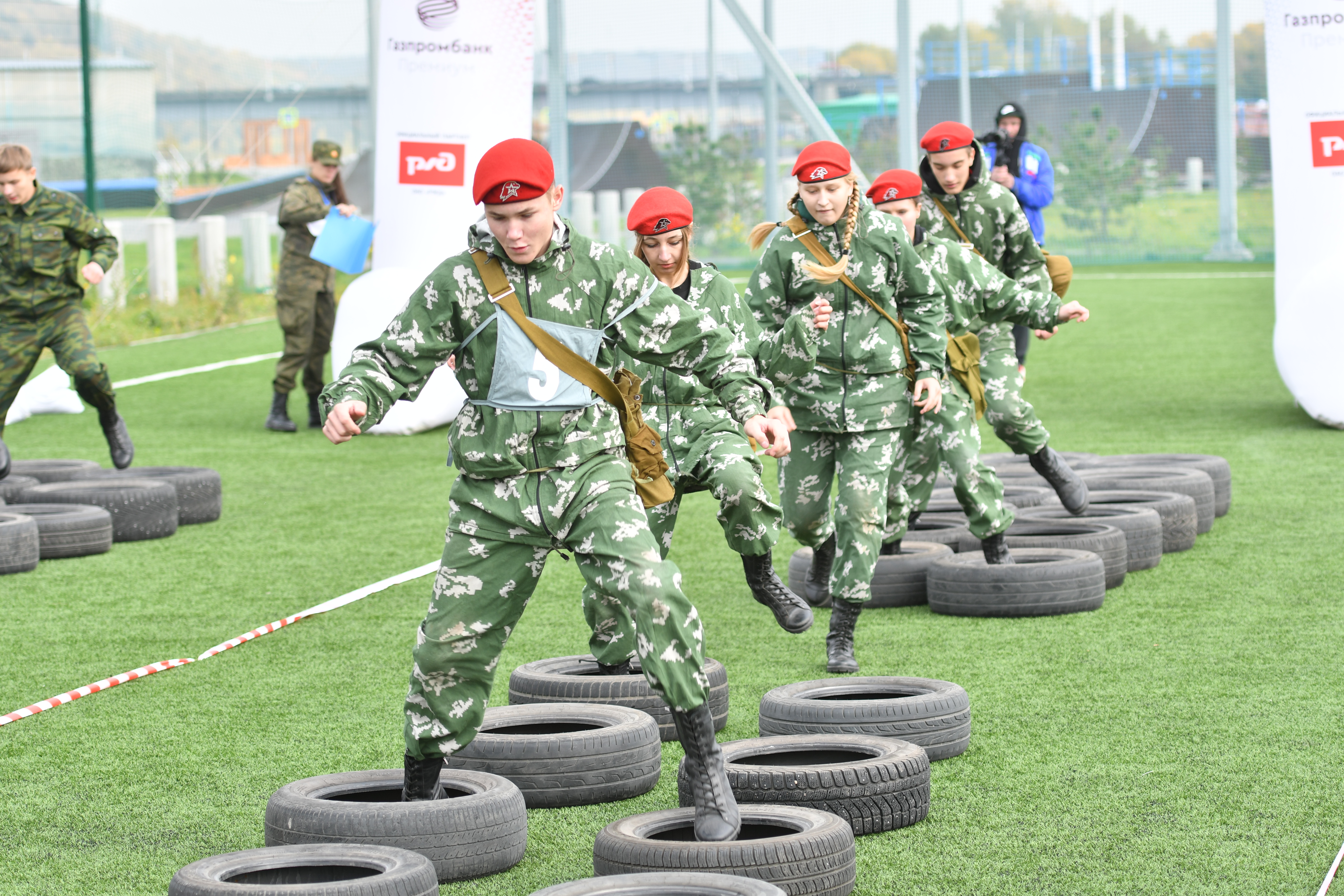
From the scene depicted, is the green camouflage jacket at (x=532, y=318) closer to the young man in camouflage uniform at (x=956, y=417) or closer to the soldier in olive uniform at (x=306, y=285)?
the young man in camouflage uniform at (x=956, y=417)

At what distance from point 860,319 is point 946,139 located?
1765 mm

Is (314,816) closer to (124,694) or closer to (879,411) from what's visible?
(124,694)

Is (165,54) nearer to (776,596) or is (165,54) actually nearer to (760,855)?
(776,596)

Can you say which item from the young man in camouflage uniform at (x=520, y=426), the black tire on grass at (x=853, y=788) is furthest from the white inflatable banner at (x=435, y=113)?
the black tire on grass at (x=853, y=788)

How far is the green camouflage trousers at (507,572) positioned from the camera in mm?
4574

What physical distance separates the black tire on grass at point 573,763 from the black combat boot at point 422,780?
0.35 metres

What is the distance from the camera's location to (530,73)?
1547 cm

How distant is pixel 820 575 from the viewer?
26.8ft

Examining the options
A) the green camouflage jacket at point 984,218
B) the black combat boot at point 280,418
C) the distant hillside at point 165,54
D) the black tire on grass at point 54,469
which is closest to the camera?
the green camouflage jacket at point 984,218

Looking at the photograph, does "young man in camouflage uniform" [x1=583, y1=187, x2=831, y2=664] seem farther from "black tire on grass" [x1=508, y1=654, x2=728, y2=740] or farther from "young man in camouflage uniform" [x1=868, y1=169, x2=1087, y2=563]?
"young man in camouflage uniform" [x1=868, y1=169, x2=1087, y2=563]

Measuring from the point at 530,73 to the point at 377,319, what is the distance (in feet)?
8.75

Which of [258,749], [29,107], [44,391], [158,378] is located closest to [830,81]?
[29,107]

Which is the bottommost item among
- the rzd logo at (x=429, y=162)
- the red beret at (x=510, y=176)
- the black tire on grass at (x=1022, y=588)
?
the black tire on grass at (x=1022, y=588)

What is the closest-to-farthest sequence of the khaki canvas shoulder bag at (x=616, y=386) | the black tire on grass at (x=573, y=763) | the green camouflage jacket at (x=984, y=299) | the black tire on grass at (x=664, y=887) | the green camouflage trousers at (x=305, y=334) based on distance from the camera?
the black tire on grass at (x=664, y=887), the khaki canvas shoulder bag at (x=616, y=386), the black tire on grass at (x=573, y=763), the green camouflage jacket at (x=984, y=299), the green camouflage trousers at (x=305, y=334)
